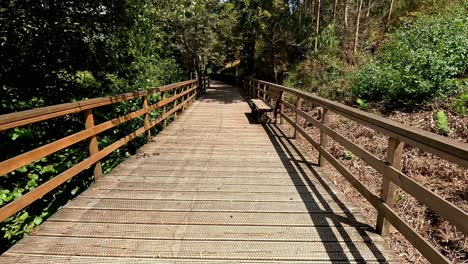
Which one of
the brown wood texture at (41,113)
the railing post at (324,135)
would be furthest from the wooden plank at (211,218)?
the railing post at (324,135)

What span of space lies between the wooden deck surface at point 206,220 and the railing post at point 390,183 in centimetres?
11

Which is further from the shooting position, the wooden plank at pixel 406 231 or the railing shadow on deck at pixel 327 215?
the railing shadow on deck at pixel 327 215

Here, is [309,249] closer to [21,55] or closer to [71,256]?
[71,256]

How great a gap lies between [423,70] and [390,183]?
493 cm

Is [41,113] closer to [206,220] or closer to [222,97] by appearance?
[206,220]

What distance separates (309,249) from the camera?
88.4 inches

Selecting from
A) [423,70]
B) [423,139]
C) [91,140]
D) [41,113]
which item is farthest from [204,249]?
[423,70]

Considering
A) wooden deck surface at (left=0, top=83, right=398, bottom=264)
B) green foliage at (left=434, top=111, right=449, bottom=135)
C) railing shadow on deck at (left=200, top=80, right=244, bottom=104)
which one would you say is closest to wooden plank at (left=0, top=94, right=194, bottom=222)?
wooden deck surface at (left=0, top=83, right=398, bottom=264)

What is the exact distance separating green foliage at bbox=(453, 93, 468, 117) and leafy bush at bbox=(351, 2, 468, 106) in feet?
1.63

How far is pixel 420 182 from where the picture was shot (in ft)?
13.3

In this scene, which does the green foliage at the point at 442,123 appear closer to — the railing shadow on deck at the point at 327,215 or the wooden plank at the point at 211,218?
the railing shadow on deck at the point at 327,215

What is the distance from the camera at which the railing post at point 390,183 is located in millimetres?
2244

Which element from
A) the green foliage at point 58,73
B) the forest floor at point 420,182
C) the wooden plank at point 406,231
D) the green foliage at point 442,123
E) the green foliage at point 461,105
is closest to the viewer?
the wooden plank at point 406,231

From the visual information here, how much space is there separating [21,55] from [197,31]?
1498 cm
